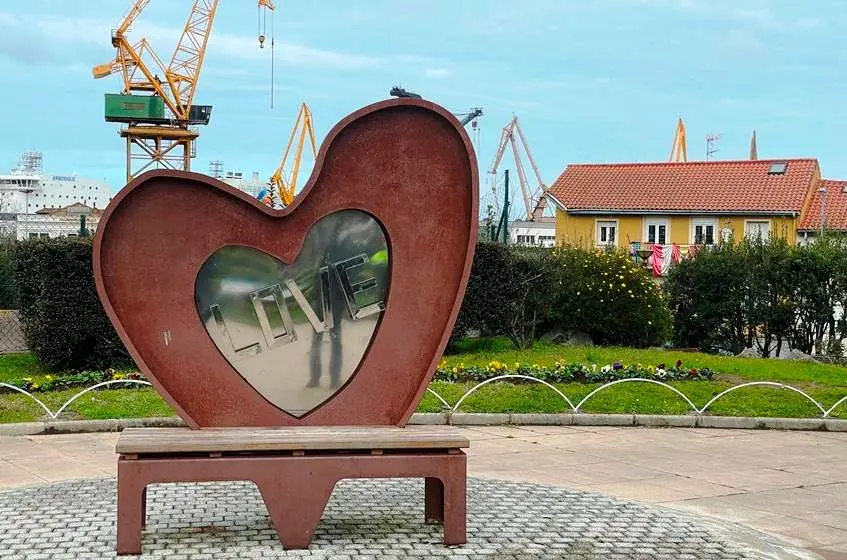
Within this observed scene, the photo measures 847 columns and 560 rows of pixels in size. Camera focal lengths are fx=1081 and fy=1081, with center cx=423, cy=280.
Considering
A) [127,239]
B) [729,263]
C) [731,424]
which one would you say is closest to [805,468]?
[731,424]

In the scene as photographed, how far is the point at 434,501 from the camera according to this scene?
7.76m

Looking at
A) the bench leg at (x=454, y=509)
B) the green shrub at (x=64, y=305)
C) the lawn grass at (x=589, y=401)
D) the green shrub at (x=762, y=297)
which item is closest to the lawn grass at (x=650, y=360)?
the lawn grass at (x=589, y=401)

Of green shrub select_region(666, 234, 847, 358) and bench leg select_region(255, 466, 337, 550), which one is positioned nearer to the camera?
bench leg select_region(255, 466, 337, 550)

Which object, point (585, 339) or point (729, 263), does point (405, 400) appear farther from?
point (729, 263)

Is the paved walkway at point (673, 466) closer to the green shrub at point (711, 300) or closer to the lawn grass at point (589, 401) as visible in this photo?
the lawn grass at point (589, 401)

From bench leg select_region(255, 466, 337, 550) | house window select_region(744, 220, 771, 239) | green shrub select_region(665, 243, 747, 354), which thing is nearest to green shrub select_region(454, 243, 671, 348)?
green shrub select_region(665, 243, 747, 354)

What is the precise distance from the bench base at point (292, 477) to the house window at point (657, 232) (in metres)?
40.4

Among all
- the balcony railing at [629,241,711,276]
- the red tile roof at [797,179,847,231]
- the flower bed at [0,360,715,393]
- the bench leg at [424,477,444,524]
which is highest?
the red tile roof at [797,179,847,231]

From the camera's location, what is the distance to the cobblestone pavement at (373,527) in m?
6.92

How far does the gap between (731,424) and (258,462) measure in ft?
27.9

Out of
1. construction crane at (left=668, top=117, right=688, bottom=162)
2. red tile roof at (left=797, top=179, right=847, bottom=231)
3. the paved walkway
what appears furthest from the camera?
construction crane at (left=668, top=117, right=688, bottom=162)

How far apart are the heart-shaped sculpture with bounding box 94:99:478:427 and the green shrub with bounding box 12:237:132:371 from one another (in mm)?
10399

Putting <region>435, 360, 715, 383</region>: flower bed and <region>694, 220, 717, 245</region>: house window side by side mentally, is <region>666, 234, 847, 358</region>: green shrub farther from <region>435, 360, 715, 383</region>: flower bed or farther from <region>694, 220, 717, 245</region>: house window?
<region>694, 220, 717, 245</region>: house window

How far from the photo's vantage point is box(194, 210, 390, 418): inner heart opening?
25.4 feet
